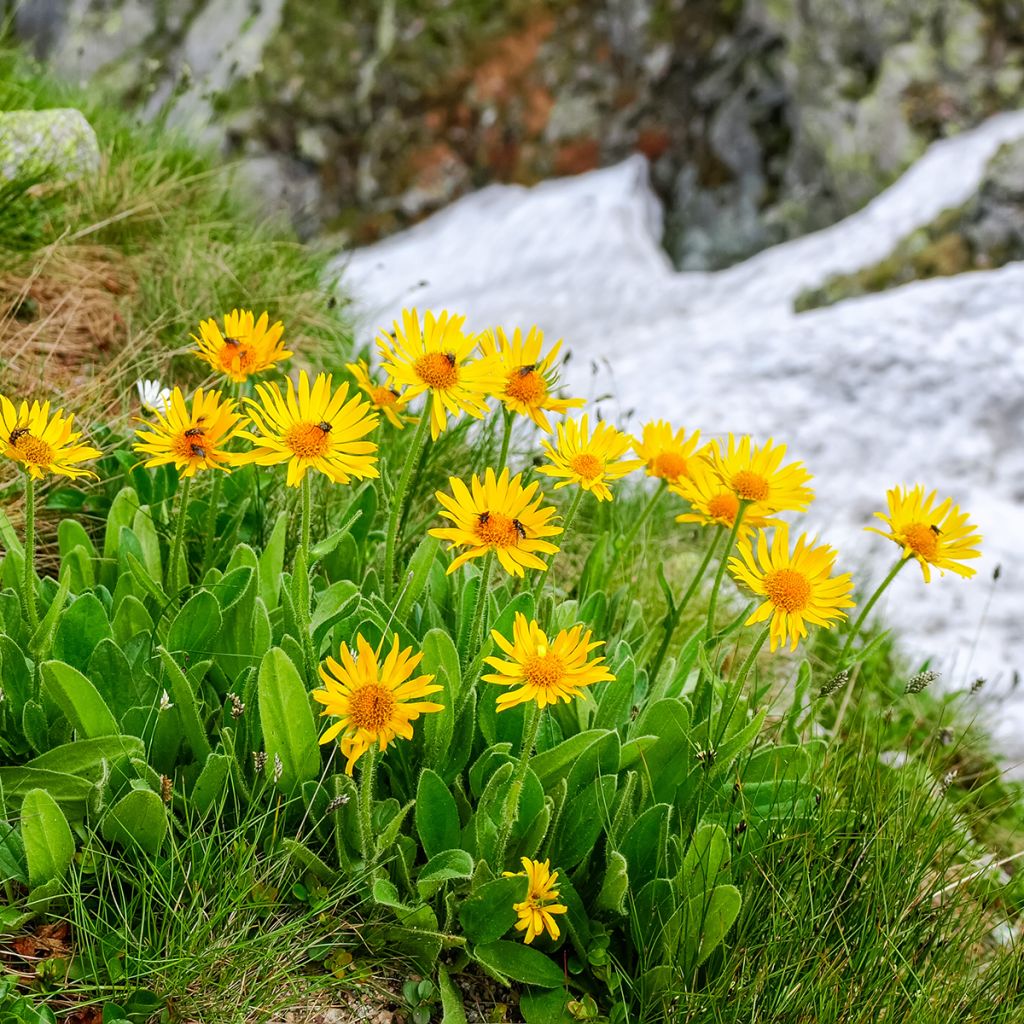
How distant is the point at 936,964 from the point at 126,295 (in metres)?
3.01

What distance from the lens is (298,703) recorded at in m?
1.68

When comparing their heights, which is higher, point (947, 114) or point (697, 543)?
point (947, 114)

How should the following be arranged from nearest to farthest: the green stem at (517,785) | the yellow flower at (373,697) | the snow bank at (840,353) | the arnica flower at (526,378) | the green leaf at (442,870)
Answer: the yellow flower at (373,697), the green stem at (517,785), the green leaf at (442,870), the arnica flower at (526,378), the snow bank at (840,353)

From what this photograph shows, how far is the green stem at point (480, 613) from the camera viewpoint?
163cm

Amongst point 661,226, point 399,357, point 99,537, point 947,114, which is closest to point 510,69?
point 661,226

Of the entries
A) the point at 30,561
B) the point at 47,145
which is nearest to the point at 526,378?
the point at 30,561

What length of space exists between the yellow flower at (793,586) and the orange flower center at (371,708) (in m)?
0.60

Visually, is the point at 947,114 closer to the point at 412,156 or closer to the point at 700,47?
the point at 700,47

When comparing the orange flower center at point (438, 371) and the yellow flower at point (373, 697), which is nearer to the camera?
the yellow flower at point (373, 697)

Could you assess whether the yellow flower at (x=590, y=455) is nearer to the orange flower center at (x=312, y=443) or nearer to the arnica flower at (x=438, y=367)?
the arnica flower at (x=438, y=367)

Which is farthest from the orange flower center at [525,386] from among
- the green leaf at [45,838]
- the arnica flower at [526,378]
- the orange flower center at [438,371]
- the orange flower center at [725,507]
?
the green leaf at [45,838]

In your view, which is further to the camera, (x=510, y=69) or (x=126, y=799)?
(x=510, y=69)

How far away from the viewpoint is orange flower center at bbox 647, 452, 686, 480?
6.61 ft

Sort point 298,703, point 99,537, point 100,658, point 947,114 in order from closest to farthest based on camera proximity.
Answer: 1. point 298,703
2. point 100,658
3. point 99,537
4. point 947,114
